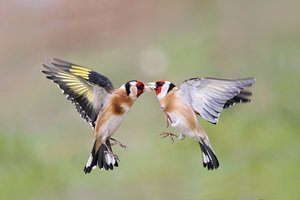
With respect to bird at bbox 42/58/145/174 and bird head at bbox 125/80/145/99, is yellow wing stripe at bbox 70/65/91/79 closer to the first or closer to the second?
bird at bbox 42/58/145/174

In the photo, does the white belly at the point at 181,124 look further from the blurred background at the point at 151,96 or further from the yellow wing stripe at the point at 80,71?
the blurred background at the point at 151,96

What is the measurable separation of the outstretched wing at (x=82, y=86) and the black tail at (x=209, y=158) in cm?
22

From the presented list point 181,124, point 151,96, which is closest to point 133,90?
point 181,124

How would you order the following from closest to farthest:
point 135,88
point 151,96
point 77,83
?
point 135,88 → point 77,83 → point 151,96

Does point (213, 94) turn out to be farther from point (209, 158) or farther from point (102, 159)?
point (102, 159)

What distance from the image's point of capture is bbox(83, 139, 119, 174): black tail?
61.1 inches

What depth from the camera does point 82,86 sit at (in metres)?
1.62

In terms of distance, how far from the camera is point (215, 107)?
4.97 feet

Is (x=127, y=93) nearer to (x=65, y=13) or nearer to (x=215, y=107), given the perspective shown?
(x=215, y=107)

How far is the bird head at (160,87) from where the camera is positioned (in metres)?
1.53

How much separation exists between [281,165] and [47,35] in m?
3.10

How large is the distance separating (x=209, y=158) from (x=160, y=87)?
0.56 feet

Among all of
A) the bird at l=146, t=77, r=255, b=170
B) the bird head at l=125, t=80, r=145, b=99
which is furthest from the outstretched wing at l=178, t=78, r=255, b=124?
the bird head at l=125, t=80, r=145, b=99

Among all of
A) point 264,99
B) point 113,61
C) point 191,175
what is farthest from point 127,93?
point 113,61
